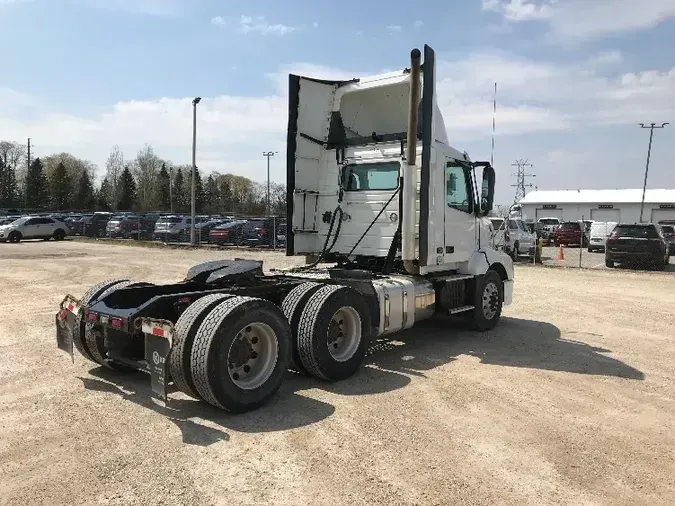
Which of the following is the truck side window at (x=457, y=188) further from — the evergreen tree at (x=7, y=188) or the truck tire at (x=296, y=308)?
the evergreen tree at (x=7, y=188)

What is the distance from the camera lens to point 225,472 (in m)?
4.02

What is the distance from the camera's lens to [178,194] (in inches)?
3959

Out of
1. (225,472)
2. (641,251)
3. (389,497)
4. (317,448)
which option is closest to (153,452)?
(225,472)

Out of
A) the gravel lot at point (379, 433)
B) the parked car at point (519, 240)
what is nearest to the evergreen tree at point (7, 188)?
the parked car at point (519, 240)

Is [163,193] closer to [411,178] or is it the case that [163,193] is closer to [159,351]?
[411,178]

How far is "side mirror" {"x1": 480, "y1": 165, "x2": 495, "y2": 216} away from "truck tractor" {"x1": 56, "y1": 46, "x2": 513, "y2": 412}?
0.07ft

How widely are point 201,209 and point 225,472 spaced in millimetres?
93761

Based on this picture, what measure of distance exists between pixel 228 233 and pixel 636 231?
21.5m

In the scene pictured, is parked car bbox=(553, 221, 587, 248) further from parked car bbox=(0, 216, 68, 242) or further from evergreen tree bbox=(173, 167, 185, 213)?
evergreen tree bbox=(173, 167, 185, 213)

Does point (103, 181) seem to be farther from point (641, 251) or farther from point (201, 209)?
point (641, 251)

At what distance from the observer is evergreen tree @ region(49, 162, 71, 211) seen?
84.8 metres

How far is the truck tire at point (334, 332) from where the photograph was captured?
6.05m

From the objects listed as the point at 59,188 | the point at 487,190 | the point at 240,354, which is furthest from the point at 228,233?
the point at 59,188

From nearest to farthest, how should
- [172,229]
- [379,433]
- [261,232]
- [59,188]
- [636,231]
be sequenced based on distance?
[379,433]
[636,231]
[261,232]
[172,229]
[59,188]
